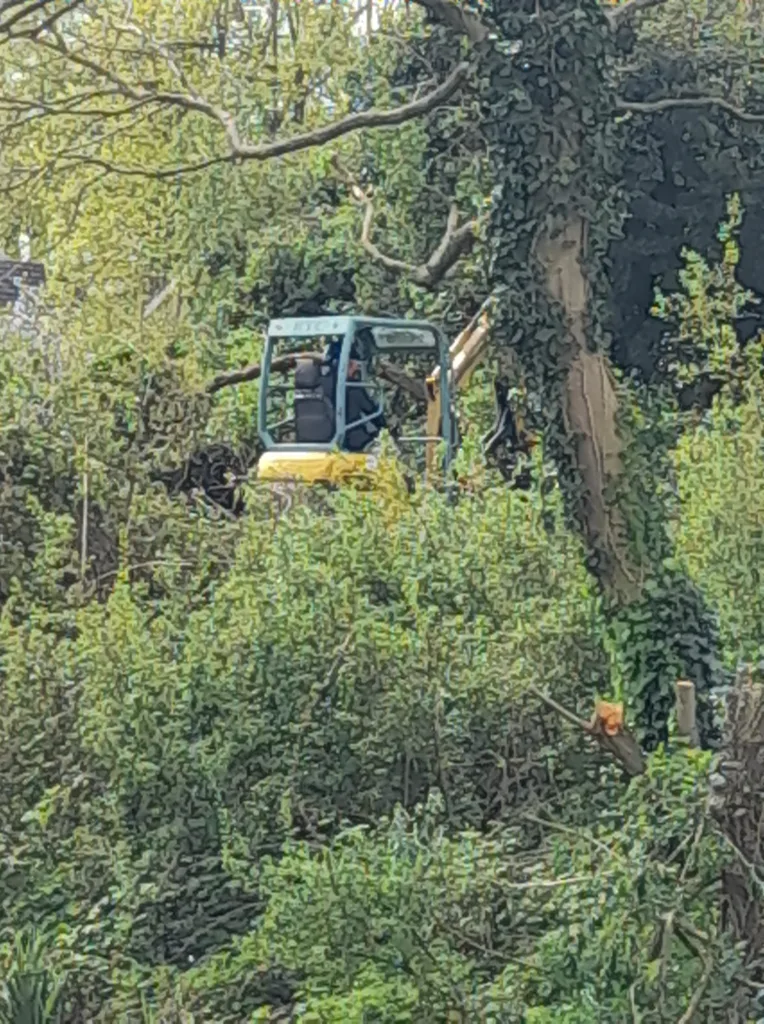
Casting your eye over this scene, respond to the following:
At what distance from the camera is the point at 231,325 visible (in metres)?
17.8

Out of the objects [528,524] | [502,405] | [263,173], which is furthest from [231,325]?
[528,524]

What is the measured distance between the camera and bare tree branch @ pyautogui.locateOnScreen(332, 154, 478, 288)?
15578mm

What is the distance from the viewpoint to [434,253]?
1603 centimetres

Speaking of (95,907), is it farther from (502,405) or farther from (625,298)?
(625,298)

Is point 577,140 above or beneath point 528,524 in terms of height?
above

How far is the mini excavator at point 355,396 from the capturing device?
1175 cm

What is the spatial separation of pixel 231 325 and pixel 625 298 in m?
4.51

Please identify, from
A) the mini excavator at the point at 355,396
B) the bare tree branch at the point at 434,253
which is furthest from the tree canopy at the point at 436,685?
the bare tree branch at the point at 434,253

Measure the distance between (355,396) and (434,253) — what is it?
10.5ft

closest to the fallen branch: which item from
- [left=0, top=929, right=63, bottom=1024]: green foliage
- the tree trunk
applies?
the tree trunk

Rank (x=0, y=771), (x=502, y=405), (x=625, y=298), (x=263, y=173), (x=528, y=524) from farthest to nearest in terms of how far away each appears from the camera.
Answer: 1. (x=263, y=173)
2. (x=625, y=298)
3. (x=502, y=405)
4. (x=528, y=524)
5. (x=0, y=771)

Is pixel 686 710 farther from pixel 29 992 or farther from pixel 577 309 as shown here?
pixel 29 992

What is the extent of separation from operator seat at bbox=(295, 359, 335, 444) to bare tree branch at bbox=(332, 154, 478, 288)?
108 inches

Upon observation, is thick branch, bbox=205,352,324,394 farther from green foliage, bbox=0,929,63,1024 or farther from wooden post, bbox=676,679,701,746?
green foliage, bbox=0,929,63,1024
